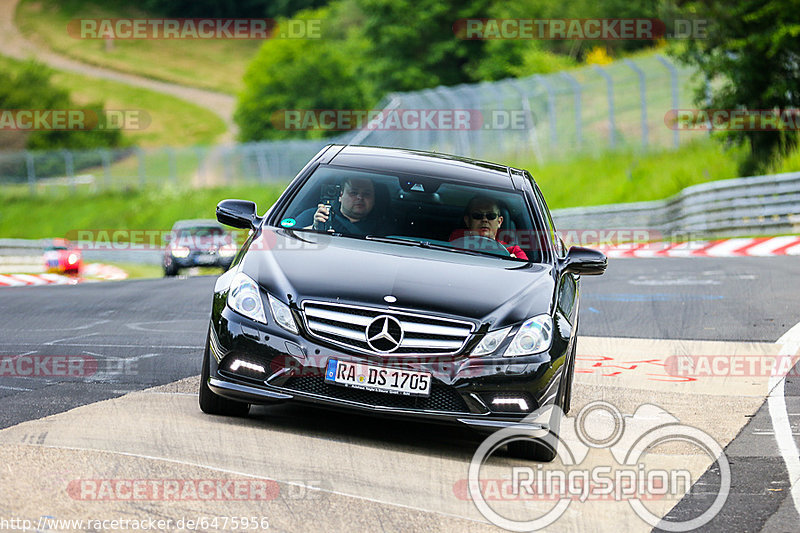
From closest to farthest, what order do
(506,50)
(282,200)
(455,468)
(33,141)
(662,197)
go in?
(455,468) < (282,200) < (662,197) < (506,50) < (33,141)

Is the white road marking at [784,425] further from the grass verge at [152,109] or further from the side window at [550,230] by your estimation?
the grass verge at [152,109]

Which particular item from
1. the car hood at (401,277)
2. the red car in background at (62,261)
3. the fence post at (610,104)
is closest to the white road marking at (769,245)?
the fence post at (610,104)

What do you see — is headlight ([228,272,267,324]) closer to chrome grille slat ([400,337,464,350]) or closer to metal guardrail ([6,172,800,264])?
chrome grille slat ([400,337,464,350])

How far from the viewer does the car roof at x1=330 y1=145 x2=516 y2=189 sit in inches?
318

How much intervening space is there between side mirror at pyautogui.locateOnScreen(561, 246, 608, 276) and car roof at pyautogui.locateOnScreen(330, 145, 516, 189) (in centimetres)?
68

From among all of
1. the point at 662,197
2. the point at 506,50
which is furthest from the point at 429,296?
the point at 506,50

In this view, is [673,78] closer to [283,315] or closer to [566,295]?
[566,295]

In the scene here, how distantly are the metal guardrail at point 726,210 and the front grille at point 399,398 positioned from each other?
1758cm

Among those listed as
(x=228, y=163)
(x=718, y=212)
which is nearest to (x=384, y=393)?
(x=718, y=212)

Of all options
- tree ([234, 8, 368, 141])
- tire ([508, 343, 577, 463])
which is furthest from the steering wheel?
tree ([234, 8, 368, 141])

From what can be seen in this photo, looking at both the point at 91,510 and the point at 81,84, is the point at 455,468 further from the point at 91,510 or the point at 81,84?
the point at 81,84

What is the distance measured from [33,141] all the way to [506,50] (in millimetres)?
41800

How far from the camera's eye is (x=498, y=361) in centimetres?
635

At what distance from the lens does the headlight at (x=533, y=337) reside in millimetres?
6414
